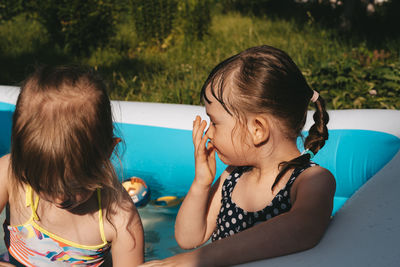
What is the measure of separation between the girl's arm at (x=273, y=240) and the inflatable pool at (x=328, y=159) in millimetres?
133

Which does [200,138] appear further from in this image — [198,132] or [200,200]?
[200,200]

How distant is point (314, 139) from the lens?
1680 millimetres

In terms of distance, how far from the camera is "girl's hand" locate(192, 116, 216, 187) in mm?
1673

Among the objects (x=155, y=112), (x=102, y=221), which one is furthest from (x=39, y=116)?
(x=155, y=112)

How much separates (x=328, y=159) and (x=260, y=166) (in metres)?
1.34

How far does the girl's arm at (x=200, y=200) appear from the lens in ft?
5.53

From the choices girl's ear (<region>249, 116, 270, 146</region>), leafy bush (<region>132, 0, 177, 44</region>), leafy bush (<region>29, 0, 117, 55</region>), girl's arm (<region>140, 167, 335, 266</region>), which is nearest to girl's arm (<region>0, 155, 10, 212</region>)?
girl's arm (<region>140, 167, 335, 266</region>)

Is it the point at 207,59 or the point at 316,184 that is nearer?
the point at 316,184

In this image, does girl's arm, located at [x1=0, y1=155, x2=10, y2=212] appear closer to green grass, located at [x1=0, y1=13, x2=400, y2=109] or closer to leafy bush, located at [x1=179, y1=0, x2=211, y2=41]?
green grass, located at [x1=0, y1=13, x2=400, y2=109]

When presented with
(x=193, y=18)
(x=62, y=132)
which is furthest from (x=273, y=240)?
(x=193, y=18)

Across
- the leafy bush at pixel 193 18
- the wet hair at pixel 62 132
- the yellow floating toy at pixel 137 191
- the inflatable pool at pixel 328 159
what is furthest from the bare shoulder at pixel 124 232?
the leafy bush at pixel 193 18

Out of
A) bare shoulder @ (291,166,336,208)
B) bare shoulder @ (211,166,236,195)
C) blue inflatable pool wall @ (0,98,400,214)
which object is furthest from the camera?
blue inflatable pool wall @ (0,98,400,214)

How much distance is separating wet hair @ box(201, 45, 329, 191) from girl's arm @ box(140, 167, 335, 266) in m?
0.25

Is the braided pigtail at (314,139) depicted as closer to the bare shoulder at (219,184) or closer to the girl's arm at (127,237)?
the bare shoulder at (219,184)
